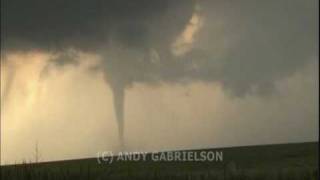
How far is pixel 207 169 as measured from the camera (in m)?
67.4

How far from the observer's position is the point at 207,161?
248 feet

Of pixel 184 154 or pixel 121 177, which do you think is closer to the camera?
pixel 121 177

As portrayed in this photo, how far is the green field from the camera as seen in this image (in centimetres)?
5944

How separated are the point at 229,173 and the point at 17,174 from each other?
18558 mm

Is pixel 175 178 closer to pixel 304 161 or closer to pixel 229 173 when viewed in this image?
pixel 229 173

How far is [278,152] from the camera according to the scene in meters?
A: 82.4

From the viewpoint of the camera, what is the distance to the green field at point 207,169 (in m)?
59.4

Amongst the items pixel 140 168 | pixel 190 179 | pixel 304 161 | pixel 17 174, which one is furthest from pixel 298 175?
pixel 17 174

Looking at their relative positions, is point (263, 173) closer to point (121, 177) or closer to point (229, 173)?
point (229, 173)

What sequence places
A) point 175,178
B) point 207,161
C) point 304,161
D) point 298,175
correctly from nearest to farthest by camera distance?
point 298,175
point 175,178
point 304,161
point 207,161

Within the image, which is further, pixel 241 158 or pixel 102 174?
pixel 241 158

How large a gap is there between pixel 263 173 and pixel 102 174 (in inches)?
572

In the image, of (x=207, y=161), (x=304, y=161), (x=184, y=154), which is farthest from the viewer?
(x=184, y=154)

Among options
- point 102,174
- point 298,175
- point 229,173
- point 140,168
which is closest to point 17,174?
point 102,174
